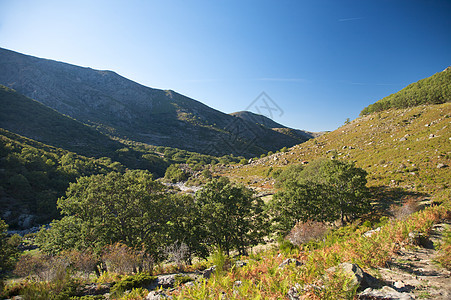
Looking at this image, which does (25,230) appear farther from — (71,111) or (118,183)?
(71,111)

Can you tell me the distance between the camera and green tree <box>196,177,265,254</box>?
20688mm

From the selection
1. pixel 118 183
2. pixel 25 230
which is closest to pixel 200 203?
pixel 118 183

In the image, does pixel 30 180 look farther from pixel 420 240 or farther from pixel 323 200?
pixel 420 240

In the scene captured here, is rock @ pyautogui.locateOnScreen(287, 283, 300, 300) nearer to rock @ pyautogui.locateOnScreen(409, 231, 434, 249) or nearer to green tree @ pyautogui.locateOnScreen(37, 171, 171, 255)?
rock @ pyautogui.locateOnScreen(409, 231, 434, 249)

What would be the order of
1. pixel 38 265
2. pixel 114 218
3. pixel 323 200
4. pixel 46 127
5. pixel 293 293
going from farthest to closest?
pixel 46 127, pixel 323 200, pixel 114 218, pixel 38 265, pixel 293 293

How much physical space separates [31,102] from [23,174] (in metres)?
110

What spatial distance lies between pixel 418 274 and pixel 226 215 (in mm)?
16586

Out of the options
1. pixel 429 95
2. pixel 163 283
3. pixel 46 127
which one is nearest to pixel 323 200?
pixel 163 283

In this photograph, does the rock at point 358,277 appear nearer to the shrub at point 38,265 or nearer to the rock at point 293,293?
the rock at point 293,293

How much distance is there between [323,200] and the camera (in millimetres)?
27812

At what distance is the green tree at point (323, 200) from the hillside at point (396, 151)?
11.8 metres

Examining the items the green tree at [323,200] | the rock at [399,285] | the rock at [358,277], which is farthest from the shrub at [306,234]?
the rock at [358,277]

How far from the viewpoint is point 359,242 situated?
8352 millimetres

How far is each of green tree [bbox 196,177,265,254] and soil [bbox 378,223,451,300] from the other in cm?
1471
